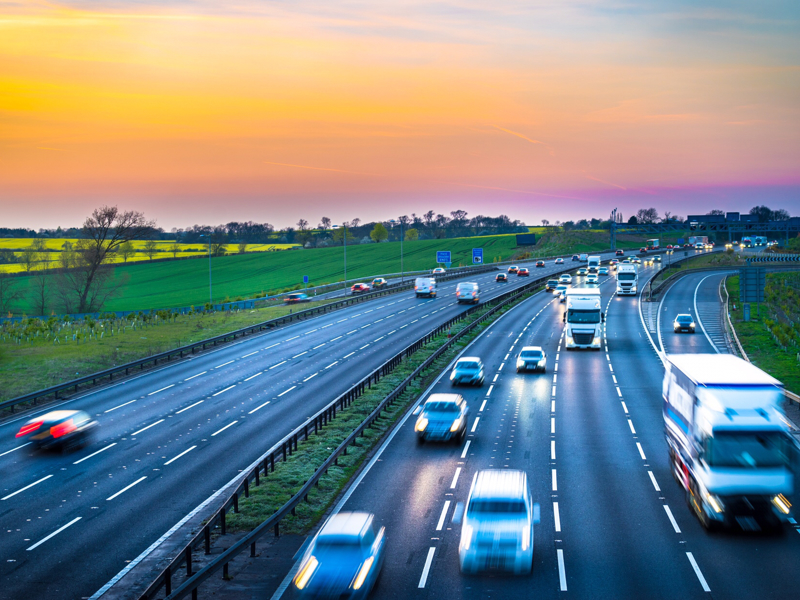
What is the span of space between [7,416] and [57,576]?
70.0 feet

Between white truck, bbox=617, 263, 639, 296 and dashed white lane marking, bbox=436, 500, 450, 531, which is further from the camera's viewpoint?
white truck, bbox=617, 263, 639, 296

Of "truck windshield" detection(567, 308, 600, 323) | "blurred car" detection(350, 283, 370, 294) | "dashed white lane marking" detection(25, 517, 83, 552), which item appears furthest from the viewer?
"blurred car" detection(350, 283, 370, 294)

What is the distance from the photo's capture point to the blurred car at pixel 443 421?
29.0m

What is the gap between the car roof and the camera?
1714 cm

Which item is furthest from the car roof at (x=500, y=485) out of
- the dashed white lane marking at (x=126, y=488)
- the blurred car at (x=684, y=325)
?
the blurred car at (x=684, y=325)

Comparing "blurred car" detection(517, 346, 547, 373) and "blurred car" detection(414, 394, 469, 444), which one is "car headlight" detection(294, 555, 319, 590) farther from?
"blurred car" detection(517, 346, 547, 373)

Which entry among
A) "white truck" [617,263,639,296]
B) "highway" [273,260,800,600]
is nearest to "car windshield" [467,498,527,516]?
"highway" [273,260,800,600]

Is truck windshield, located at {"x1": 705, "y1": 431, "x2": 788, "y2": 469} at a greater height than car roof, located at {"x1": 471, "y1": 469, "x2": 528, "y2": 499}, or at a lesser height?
greater

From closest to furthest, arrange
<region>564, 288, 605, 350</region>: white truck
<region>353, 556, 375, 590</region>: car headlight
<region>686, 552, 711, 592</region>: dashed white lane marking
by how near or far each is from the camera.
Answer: <region>353, 556, 375, 590</region>: car headlight → <region>686, 552, 711, 592</region>: dashed white lane marking → <region>564, 288, 605, 350</region>: white truck

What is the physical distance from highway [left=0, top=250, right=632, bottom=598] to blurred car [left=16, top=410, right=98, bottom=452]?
555 millimetres

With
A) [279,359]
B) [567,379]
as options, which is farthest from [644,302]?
[279,359]

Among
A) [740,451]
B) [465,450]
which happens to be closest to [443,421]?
[465,450]

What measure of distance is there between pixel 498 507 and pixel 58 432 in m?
20.8

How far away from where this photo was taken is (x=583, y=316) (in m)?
53.8
